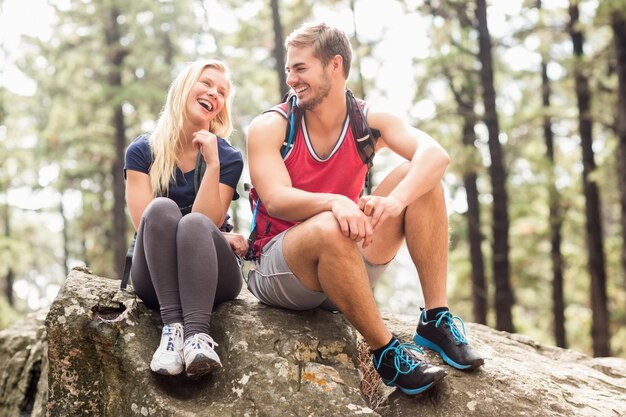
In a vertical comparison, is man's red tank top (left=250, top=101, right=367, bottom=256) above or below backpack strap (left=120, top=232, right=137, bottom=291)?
above

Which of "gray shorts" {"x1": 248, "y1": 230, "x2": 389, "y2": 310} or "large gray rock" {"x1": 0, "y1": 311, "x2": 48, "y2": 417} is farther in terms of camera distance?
"large gray rock" {"x1": 0, "y1": 311, "x2": 48, "y2": 417}

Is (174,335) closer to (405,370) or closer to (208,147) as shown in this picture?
(208,147)

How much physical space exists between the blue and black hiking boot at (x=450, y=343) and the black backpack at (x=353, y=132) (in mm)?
1004

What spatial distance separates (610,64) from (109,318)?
9846 mm

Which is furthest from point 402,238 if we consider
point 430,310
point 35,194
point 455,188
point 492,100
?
point 35,194

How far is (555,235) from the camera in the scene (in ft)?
42.8

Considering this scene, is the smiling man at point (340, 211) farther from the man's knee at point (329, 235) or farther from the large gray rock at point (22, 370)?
the large gray rock at point (22, 370)

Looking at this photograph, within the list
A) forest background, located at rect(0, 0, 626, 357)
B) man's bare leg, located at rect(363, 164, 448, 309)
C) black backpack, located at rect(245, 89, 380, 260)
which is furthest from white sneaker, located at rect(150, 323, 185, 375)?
forest background, located at rect(0, 0, 626, 357)

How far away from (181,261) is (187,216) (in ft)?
0.77

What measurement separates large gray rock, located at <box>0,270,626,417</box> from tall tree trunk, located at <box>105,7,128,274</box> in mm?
10436

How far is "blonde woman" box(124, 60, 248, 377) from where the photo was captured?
312 cm

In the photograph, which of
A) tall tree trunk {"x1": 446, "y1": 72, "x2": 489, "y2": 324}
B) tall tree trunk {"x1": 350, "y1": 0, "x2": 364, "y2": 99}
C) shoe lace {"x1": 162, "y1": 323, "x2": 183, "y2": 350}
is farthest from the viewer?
tall tree trunk {"x1": 350, "y1": 0, "x2": 364, "y2": 99}

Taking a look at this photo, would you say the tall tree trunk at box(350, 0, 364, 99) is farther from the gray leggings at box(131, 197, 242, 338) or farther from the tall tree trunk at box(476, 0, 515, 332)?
the gray leggings at box(131, 197, 242, 338)

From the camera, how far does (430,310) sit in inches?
138
